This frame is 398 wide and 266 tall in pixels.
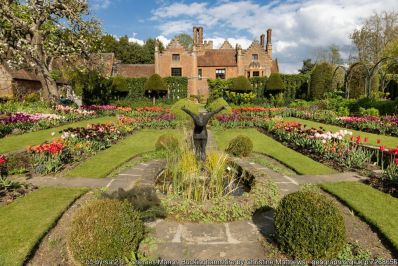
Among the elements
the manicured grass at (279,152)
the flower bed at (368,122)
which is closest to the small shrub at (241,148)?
the manicured grass at (279,152)

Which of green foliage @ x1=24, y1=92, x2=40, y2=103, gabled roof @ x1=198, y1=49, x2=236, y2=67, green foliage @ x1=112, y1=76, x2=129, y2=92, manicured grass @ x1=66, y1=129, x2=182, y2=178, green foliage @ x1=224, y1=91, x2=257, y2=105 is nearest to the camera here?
manicured grass @ x1=66, y1=129, x2=182, y2=178

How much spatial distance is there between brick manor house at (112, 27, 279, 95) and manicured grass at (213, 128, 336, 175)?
2888 centimetres

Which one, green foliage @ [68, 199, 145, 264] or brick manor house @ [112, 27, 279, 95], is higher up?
brick manor house @ [112, 27, 279, 95]

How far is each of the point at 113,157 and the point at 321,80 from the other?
24523 millimetres

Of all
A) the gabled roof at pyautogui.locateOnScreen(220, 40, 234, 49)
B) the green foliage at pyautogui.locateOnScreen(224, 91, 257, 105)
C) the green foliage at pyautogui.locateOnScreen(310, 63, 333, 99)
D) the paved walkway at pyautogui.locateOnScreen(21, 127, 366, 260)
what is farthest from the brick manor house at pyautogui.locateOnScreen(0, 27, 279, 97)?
the paved walkway at pyautogui.locateOnScreen(21, 127, 366, 260)

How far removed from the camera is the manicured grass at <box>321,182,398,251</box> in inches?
170

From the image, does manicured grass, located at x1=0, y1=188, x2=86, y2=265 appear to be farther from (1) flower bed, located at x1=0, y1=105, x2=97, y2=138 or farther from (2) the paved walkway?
(1) flower bed, located at x1=0, y1=105, x2=97, y2=138

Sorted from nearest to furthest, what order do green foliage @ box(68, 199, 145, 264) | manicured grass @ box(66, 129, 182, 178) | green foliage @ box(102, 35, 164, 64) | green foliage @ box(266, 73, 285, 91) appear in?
green foliage @ box(68, 199, 145, 264) → manicured grass @ box(66, 129, 182, 178) → green foliage @ box(266, 73, 285, 91) → green foliage @ box(102, 35, 164, 64)

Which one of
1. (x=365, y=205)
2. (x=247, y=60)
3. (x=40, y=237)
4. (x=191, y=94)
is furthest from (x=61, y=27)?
(x=247, y=60)

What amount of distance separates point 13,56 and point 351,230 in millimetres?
21493

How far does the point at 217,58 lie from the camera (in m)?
43.7

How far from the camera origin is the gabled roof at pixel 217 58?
43.1 metres

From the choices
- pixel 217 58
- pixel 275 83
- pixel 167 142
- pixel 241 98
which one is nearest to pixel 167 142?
pixel 167 142

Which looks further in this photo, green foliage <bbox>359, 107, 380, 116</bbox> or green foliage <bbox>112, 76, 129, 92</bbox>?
green foliage <bbox>112, 76, 129, 92</bbox>
